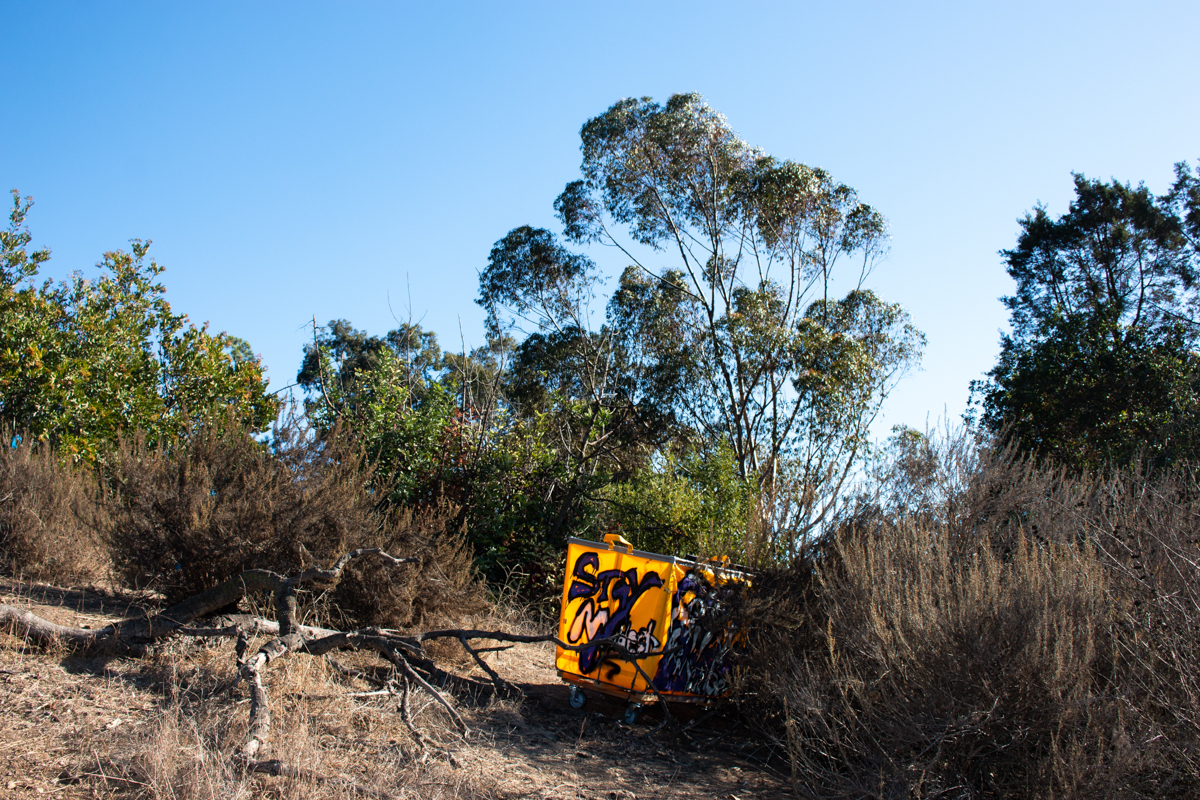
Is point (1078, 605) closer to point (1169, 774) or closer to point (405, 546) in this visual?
point (1169, 774)

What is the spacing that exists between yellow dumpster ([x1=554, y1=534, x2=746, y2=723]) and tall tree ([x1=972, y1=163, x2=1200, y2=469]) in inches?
307

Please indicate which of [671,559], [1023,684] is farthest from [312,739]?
[1023,684]

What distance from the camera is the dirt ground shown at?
3.81m

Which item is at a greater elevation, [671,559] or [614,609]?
[671,559]

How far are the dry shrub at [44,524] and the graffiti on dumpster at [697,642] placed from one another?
5.33 m

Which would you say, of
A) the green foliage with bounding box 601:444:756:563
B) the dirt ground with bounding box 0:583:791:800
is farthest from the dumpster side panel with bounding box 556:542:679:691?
the green foliage with bounding box 601:444:756:563

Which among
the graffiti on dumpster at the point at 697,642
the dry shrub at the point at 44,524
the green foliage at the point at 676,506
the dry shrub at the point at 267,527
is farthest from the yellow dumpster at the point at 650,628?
the dry shrub at the point at 44,524

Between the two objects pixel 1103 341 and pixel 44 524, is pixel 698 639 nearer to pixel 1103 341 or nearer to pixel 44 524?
pixel 44 524

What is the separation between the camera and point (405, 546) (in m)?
7.65

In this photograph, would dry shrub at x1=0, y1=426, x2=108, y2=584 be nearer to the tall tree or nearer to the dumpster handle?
the dumpster handle

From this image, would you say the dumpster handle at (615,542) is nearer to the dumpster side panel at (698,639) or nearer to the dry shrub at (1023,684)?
the dumpster side panel at (698,639)

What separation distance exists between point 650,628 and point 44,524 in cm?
616

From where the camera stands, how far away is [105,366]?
37.1 feet

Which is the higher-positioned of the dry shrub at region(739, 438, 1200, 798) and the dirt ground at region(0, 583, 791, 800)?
the dry shrub at region(739, 438, 1200, 798)
